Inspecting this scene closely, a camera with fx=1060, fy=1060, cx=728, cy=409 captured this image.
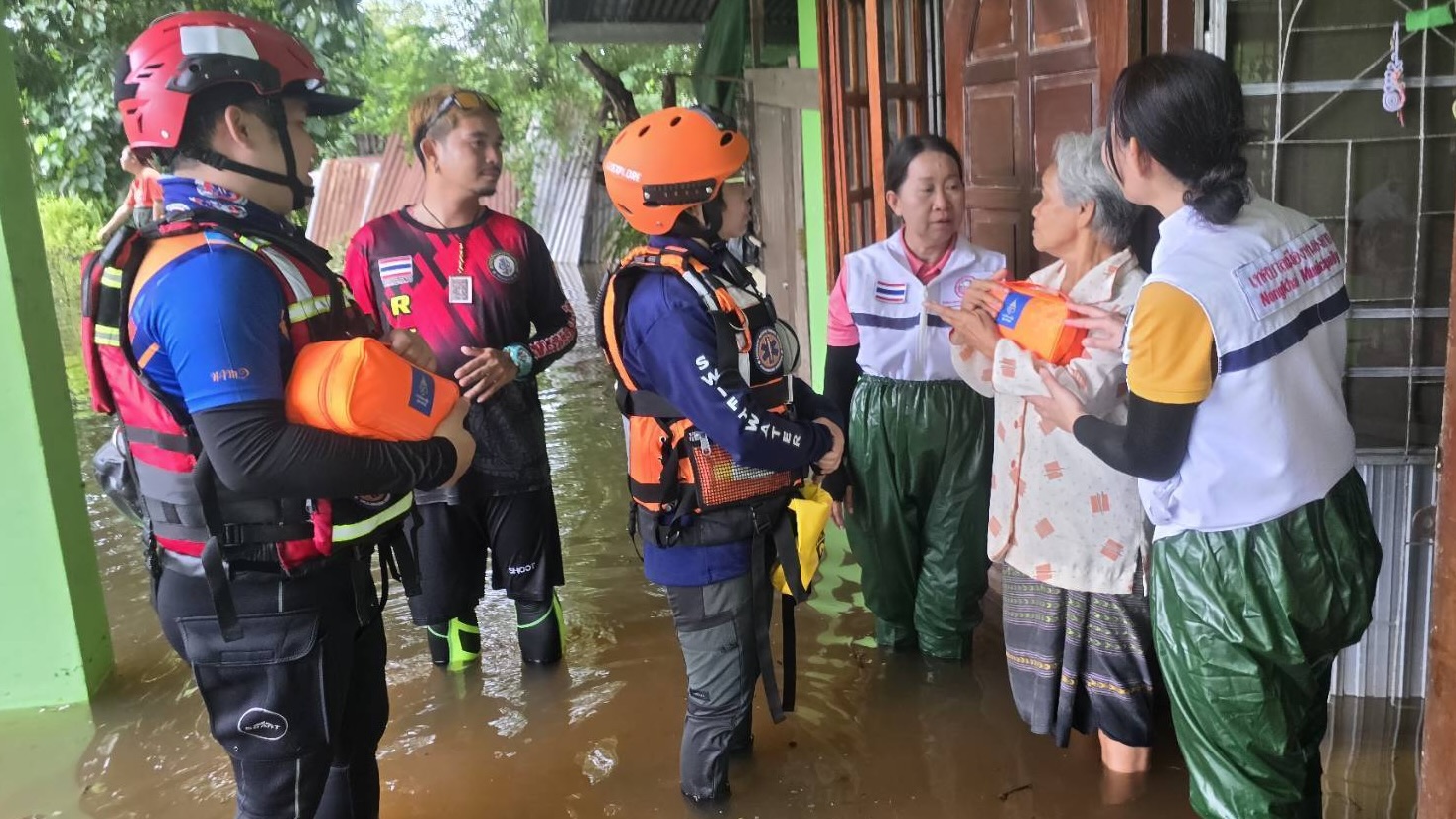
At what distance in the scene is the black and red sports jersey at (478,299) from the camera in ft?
10.8

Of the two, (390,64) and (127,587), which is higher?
(390,64)

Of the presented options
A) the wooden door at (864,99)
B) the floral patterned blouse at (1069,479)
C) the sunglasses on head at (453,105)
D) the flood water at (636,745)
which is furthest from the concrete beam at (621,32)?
the floral patterned blouse at (1069,479)

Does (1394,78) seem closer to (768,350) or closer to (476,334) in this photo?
(768,350)

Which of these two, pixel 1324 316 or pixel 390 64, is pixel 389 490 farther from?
pixel 390 64

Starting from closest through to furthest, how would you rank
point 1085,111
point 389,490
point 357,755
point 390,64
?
point 389,490, point 357,755, point 1085,111, point 390,64

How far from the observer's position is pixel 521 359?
3348mm

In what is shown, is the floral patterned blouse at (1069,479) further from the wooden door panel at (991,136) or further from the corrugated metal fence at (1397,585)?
the wooden door panel at (991,136)

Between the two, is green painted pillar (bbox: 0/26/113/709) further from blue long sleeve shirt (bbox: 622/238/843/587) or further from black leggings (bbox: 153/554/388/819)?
blue long sleeve shirt (bbox: 622/238/843/587)

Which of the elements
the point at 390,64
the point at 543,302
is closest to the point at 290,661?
the point at 543,302

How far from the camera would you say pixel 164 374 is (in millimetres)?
1818

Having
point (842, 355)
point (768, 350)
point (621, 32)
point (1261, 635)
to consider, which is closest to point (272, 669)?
point (768, 350)

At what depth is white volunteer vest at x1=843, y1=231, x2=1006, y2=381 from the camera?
10.4ft

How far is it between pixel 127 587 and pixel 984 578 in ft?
11.5

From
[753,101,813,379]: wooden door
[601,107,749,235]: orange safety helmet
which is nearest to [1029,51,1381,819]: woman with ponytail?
[601,107,749,235]: orange safety helmet
